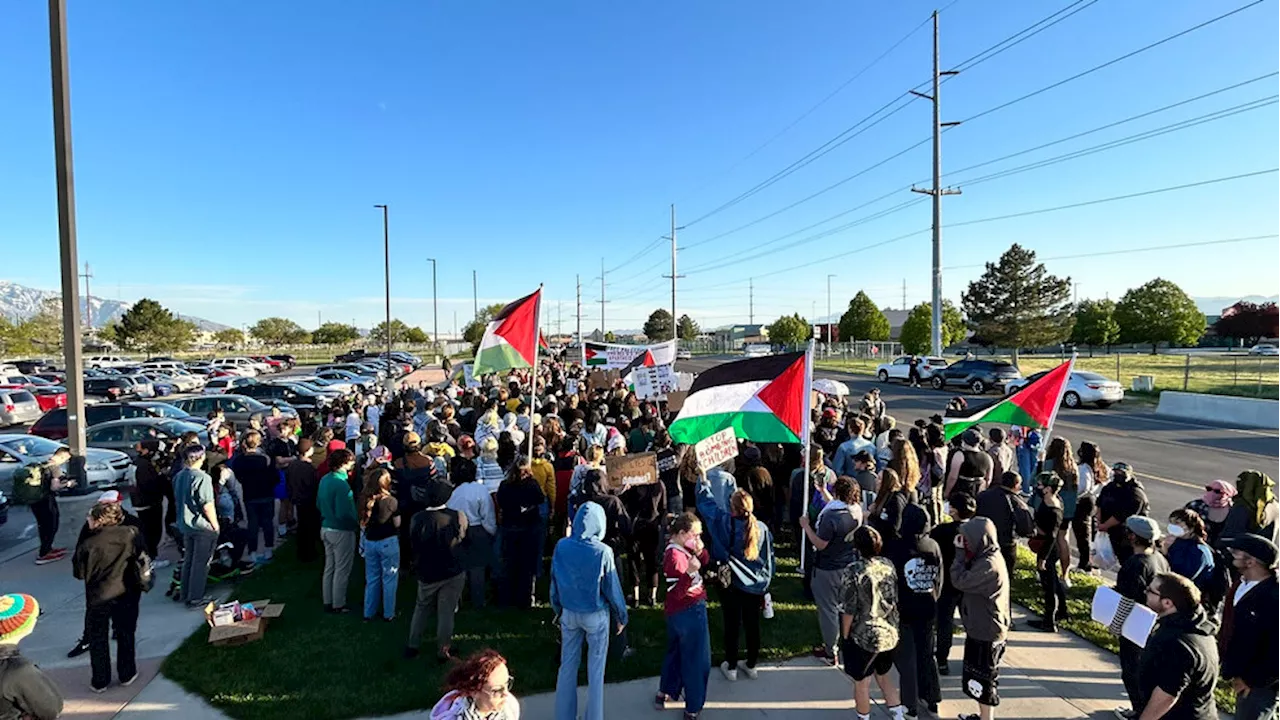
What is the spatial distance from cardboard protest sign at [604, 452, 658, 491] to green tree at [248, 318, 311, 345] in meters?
125

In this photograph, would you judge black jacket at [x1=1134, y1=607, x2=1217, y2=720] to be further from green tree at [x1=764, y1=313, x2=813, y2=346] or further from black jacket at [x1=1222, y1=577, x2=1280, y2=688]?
green tree at [x1=764, y1=313, x2=813, y2=346]

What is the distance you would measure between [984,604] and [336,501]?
247 inches

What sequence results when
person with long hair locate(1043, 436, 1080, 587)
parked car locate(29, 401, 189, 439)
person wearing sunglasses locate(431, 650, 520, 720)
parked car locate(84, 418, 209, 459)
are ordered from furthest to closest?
parked car locate(29, 401, 189, 439) → parked car locate(84, 418, 209, 459) → person with long hair locate(1043, 436, 1080, 587) → person wearing sunglasses locate(431, 650, 520, 720)

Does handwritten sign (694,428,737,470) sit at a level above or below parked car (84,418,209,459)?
above

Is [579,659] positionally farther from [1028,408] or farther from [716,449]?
[1028,408]

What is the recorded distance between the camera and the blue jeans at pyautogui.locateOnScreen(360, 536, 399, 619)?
266 inches

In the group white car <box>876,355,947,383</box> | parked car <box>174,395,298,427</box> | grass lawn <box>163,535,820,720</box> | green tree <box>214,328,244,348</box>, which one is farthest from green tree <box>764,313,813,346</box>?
green tree <box>214,328,244,348</box>

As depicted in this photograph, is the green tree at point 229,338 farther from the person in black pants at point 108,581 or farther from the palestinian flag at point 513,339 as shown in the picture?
the person in black pants at point 108,581

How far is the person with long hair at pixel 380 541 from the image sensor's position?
6434 millimetres

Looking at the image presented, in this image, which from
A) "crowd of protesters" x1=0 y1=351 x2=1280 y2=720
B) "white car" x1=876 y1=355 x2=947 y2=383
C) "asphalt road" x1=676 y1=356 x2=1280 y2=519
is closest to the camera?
"crowd of protesters" x1=0 y1=351 x2=1280 y2=720

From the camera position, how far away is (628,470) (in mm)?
7109

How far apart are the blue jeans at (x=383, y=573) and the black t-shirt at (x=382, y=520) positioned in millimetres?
121

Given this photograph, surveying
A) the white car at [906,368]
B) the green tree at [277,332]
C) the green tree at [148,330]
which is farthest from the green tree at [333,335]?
the white car at [906,368]

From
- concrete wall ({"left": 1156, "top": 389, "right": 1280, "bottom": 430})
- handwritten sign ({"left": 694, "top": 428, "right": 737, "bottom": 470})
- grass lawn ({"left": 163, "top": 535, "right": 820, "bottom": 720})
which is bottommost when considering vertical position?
grass lawn ({"left": 163, "top": 535, "right": 820, "bottom": 720})
